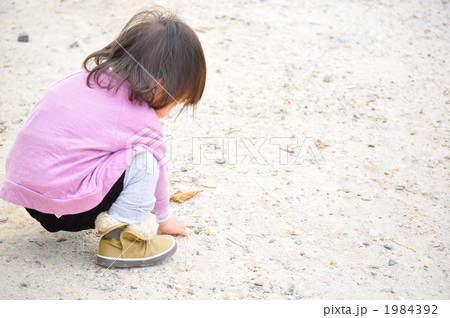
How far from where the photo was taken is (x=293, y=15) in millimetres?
4512

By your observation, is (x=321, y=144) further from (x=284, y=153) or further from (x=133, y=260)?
(x=133, y=260)

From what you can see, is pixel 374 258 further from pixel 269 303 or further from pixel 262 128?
pixel 262 128

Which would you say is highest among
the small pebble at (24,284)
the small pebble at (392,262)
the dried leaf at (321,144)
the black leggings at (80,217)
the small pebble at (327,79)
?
the small pebble at (327,79)

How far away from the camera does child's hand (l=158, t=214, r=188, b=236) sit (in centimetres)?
208

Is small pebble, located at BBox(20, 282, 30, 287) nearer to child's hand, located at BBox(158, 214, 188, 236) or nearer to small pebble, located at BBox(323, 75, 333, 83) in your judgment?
child's hand, located at BBox(158, 214, 188, 236)

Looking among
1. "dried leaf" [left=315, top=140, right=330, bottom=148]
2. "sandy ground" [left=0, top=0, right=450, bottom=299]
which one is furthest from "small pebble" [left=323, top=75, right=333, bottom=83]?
"dried leaf" [left=315, top=140, right=330, bottom=148]

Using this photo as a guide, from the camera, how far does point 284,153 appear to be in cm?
282

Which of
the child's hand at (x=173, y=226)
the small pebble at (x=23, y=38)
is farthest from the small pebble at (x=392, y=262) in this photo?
the small pebble at (x=23, y=38)

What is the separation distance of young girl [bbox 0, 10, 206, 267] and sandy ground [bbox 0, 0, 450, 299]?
0.21 meters

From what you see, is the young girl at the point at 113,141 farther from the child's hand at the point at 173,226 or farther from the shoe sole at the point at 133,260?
the child's hand at the point at 173,226

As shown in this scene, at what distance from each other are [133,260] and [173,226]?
28 centimetres

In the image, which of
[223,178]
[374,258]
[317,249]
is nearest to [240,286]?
[317,249]

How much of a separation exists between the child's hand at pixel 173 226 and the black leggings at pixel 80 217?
322 millimetres

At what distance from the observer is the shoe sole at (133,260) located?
1.85 m
